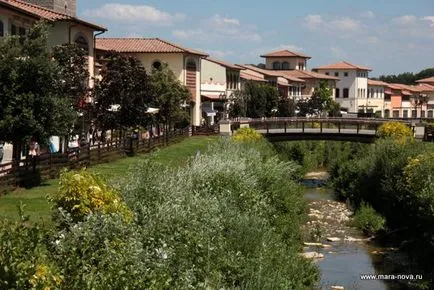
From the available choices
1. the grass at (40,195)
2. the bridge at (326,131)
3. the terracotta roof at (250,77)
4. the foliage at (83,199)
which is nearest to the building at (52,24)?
the grass at (40,195)

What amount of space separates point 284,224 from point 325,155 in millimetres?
46906

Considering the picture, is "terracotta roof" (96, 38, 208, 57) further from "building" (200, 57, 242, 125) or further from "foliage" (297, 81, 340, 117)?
"foliage" (297, 81, 340, 117)

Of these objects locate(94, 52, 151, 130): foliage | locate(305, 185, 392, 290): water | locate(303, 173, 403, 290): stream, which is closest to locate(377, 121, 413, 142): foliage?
locate(303, 173, 403, 290): stream

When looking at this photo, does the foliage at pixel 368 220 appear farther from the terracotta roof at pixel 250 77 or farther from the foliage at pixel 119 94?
the terracotta roof at pixel 250 77

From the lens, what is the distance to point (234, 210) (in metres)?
18.1

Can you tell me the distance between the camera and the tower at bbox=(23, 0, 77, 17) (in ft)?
198

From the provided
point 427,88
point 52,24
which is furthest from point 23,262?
point 427,88

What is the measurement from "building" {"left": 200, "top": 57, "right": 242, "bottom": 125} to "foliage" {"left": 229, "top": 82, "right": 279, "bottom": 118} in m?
1.12

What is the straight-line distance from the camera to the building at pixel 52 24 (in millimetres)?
35125

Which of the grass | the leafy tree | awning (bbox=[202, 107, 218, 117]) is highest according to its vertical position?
the leafy tree

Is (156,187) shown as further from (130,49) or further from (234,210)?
(130,49)

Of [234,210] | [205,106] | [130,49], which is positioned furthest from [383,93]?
[234,210]

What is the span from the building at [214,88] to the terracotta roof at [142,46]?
6755mm

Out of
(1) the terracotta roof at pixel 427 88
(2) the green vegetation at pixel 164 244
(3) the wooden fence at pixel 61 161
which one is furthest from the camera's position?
(1) the terracotta roof at pixel 427 88
